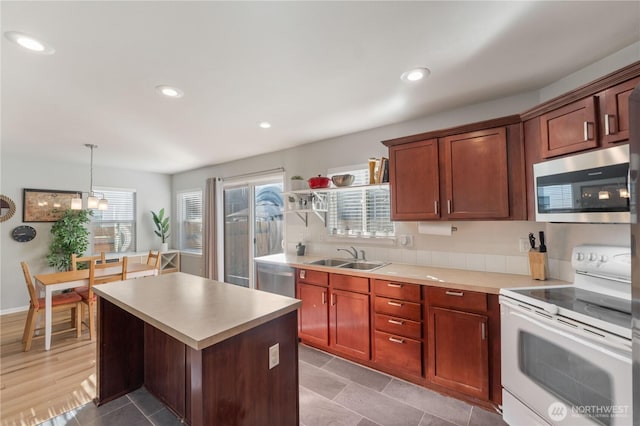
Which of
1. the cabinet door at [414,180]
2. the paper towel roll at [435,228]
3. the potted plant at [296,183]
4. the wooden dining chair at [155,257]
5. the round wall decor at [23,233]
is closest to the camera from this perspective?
the cabinet door at [414,180]

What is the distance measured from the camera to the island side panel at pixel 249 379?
47.3 inches

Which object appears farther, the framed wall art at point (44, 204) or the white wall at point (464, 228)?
the framed wall art at point (44, 204)

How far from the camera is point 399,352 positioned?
234 centimetres

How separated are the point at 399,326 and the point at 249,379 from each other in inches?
56.0

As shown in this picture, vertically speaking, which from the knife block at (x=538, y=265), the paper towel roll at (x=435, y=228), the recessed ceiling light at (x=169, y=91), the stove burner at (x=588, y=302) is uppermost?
the recessed ceiling light at (x=169, y=91)

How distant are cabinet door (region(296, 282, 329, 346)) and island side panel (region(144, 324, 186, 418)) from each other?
1339 millimetres

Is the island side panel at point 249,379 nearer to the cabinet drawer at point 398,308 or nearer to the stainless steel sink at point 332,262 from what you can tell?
the cabinet drawer at point 398,308

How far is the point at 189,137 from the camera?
3.40m

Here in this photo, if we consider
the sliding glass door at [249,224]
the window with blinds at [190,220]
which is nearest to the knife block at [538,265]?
the sliding glass door at [249,224]

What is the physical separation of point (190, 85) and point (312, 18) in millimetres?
1173

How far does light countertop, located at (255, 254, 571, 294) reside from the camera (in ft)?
6.63

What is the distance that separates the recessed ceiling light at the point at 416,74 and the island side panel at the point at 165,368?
7.78ft

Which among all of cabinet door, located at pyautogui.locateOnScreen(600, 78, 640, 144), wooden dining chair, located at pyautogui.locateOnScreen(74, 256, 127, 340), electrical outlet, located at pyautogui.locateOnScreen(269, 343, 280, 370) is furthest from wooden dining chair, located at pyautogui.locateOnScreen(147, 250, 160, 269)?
cabinet door, located at pyautogui.locateOnScreen(600, 78, 640, 144)

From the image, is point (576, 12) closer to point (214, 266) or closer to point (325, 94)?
point (325, 94)
